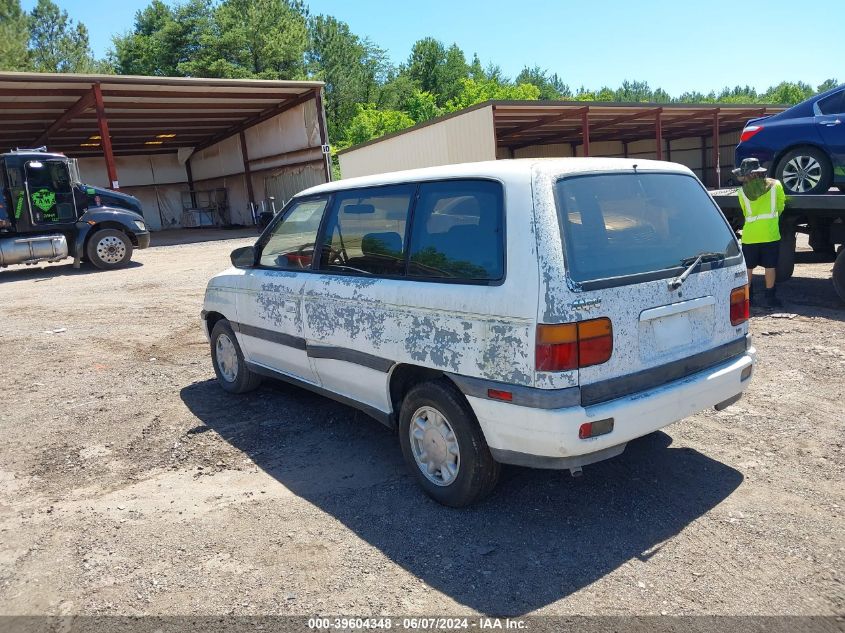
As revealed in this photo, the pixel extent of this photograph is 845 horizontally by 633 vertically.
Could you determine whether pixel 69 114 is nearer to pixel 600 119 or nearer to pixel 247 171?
pixel 247 171

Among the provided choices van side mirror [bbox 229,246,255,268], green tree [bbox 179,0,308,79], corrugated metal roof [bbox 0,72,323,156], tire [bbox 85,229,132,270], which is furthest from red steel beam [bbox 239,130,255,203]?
van side mirror [bbox 229,246,255,268]

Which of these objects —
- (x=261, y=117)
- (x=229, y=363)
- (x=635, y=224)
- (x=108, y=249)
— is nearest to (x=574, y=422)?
(x=635, y=224)

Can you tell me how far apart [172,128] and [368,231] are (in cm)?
3004

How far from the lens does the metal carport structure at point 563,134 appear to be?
73.5ft

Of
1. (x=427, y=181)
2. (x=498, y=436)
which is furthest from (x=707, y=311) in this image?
(x=427, y=181)

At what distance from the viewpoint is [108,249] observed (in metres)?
15.8

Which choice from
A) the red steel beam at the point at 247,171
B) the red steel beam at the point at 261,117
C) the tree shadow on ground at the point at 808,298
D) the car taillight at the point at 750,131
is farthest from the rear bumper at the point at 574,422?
the red steel beam at the point at 247,171

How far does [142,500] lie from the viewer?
13.2ft

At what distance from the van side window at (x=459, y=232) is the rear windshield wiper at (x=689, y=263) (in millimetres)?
924

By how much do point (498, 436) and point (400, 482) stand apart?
1039mm

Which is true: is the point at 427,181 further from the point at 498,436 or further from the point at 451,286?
the point at 498,436

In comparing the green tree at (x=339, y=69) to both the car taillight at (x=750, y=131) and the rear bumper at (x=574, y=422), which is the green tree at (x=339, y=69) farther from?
the rear bumper at (x=574, y=422)

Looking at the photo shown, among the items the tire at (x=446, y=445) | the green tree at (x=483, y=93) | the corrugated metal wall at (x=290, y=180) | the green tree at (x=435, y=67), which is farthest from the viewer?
the green tree at (x=435, y=67)

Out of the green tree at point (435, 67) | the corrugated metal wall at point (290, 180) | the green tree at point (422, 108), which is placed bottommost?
the corrugated metal wall at point (290, 180)
